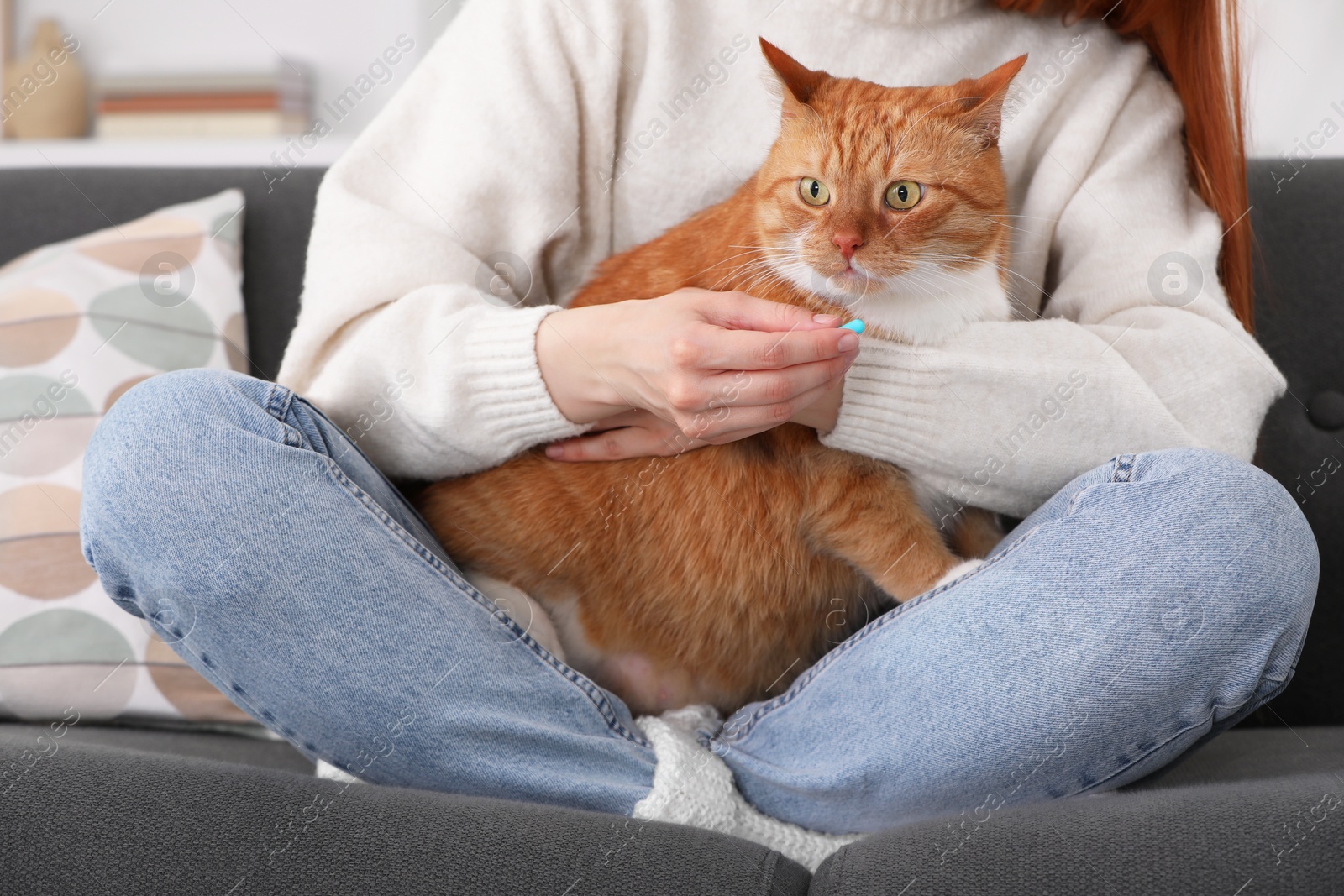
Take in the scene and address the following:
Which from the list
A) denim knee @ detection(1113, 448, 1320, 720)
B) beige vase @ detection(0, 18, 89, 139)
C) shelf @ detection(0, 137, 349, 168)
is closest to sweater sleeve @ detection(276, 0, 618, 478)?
denim knee @ detection(1113, 448, 1320, 720)

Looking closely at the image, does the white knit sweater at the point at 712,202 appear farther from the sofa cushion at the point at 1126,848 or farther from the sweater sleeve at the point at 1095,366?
the sofa cushion at the point at 1126,848

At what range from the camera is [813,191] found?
975 mm

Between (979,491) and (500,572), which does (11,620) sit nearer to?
(500,572)

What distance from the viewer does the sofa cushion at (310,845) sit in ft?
2.29

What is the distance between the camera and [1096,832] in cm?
72

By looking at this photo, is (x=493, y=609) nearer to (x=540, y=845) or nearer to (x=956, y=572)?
(x=540, y=845)

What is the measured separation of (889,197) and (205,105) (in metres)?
1.96

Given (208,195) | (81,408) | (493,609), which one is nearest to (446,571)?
(493,609)

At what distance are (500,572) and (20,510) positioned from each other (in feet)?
2.36

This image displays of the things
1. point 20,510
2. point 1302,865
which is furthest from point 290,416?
point 1302,865

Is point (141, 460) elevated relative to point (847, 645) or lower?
elevated

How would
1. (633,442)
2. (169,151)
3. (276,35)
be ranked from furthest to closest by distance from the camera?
1. (276,35)
2. (169,151)
3. (633,442)

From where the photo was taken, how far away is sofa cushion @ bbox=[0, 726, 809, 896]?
2.29 feet

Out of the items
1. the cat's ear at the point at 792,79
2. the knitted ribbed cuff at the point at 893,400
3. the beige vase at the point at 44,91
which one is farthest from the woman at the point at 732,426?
the beige vase at the point at 44,91
